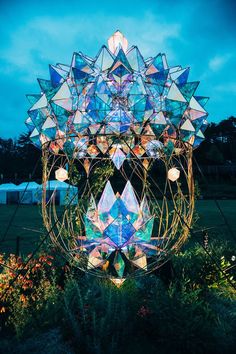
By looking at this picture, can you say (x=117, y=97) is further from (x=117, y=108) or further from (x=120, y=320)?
(x=120, y=320)

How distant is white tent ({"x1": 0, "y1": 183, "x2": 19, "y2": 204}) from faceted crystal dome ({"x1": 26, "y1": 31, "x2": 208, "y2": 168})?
2342 centimetres

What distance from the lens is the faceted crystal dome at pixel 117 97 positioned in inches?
113

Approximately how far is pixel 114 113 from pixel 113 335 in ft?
6.61

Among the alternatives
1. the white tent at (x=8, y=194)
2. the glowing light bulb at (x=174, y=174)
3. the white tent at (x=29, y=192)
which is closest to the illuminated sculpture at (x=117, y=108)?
the glowing light bulb at (x=174, y=174)

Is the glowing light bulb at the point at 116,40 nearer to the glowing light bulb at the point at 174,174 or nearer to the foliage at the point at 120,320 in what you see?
the glowing light bulb at the point at 174,174

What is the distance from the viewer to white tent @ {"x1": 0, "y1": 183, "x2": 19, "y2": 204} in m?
25.5

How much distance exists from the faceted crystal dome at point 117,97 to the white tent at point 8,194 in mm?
23424

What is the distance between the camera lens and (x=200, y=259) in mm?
4832

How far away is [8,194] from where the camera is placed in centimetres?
2620

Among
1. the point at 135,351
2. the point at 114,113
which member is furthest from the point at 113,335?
the point at 114,113

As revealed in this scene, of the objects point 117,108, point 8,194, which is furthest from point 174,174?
point 8,194

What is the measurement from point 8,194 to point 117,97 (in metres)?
24.8

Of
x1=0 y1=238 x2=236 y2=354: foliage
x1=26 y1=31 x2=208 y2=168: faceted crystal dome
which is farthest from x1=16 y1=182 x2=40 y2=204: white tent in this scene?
x1=26 y1=31 x2=208 y2=168: faceted crystal dome

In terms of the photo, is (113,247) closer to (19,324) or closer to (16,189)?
(19,324)
